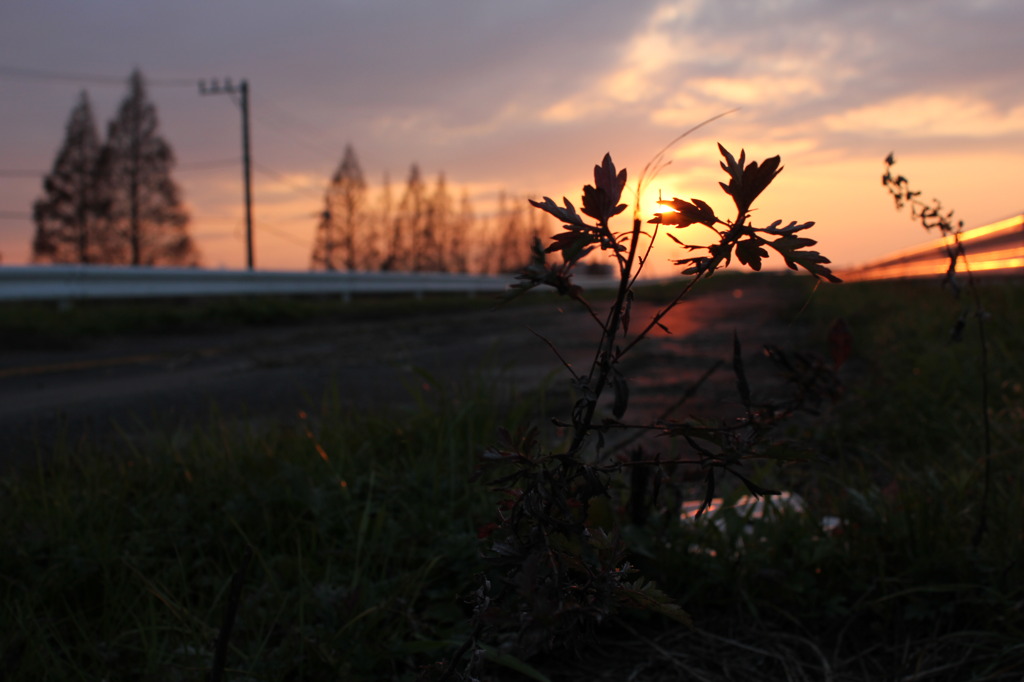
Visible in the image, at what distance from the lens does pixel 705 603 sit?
2002mm

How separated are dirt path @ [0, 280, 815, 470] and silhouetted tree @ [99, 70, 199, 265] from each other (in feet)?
120

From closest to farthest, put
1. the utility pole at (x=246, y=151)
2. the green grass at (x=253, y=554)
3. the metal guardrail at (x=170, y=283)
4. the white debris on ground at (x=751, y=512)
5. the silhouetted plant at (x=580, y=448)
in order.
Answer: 1. the silhouetted plant at (x=580, y=448)
2. the green grass at (x=253, y=554)
3. the white debris on ground at (x=751, y=512)
4. the metal guardrail at (x=170, y=283)
5. the utility pole at (x=246, y=151)

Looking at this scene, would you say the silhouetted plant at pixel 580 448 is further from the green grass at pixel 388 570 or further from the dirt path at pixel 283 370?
the dirt path at pixel 283 370

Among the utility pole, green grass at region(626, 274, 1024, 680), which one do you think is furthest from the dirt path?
the utility pole

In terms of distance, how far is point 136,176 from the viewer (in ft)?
138

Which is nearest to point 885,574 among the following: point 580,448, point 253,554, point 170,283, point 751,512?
point 751,512

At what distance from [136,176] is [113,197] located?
170 centimetres

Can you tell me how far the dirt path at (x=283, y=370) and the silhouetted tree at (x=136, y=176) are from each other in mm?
36516

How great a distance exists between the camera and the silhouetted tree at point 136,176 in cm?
4203

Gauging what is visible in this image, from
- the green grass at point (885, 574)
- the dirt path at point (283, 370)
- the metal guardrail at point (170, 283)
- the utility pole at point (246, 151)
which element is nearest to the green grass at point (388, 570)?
the green grass at point (885, 574)

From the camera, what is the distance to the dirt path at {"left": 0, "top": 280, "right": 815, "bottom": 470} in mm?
4125

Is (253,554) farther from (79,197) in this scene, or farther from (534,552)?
(79,197)

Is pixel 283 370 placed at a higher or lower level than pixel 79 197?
lower

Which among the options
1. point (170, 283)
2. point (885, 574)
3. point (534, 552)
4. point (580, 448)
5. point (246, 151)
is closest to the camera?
point (534, 552)
